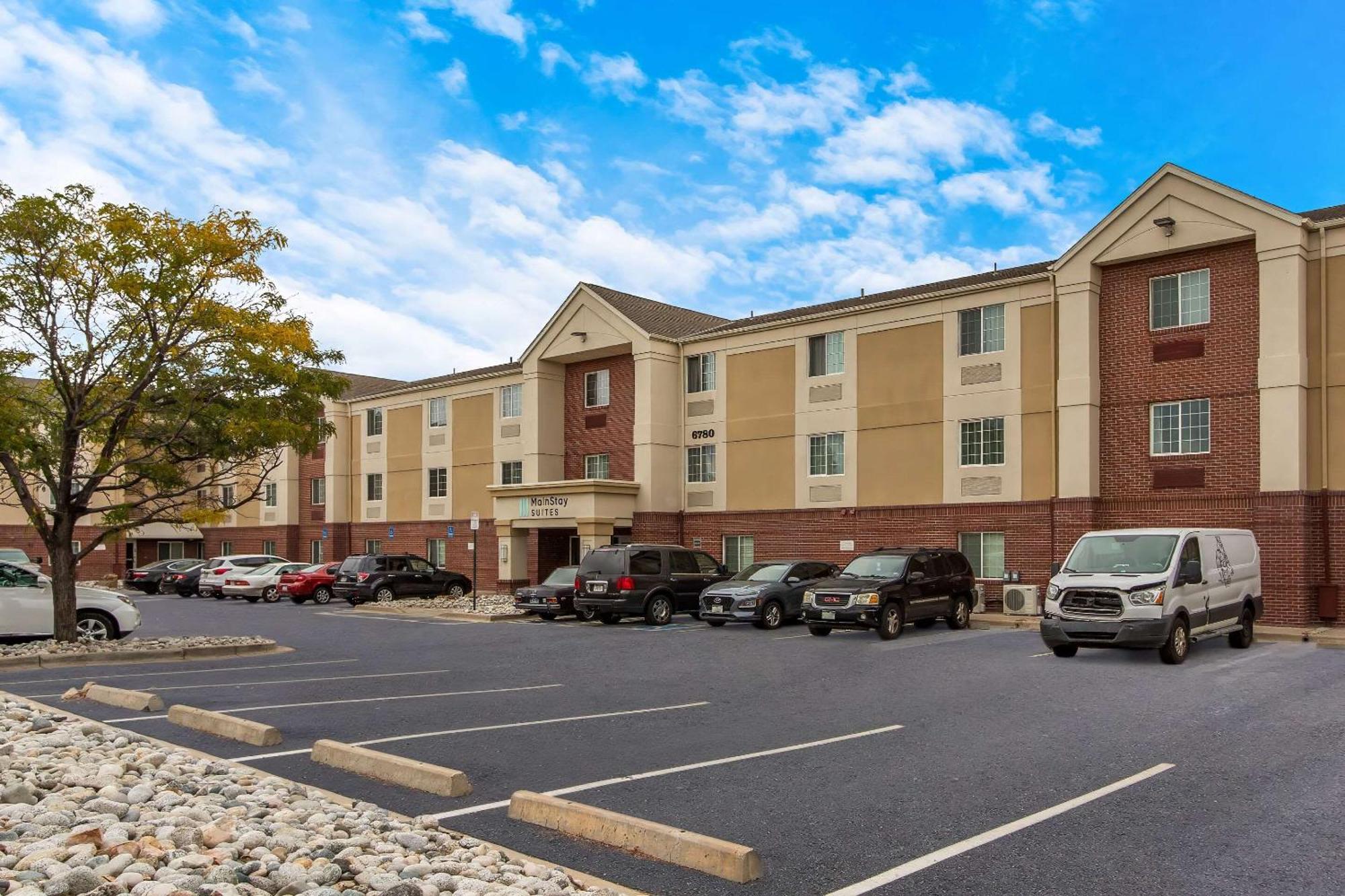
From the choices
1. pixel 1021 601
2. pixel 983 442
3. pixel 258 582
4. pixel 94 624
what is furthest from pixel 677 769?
pixel 258 582

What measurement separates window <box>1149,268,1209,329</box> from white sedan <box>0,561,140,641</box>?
2292 centimetres

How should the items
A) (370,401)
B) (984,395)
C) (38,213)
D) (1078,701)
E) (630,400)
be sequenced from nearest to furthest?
(1078,701) < (38,213) < (984,395) < (630,400) < (370,401)

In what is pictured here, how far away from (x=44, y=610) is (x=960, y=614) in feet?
57.2

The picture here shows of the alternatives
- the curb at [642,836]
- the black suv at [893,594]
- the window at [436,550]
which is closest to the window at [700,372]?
the window at [436,550]

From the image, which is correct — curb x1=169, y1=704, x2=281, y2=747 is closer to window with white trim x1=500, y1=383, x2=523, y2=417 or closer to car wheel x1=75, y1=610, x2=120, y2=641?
car wheel x1=75, y1=610, x2=120, y2=641

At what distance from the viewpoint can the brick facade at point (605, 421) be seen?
36.7 metres

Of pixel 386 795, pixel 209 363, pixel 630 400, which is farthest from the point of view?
pixel 630 400

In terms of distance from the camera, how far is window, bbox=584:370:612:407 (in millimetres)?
37719

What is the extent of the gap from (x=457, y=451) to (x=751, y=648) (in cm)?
2610

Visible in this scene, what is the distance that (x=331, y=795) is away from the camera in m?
7.37

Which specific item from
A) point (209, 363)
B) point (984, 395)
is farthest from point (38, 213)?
point (984, 395)

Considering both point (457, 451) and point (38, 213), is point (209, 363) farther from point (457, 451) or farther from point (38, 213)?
point (457, 451)

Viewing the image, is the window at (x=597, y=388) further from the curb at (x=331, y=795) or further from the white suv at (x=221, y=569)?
the curb at (x=331, y=795)

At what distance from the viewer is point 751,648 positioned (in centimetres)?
1898
